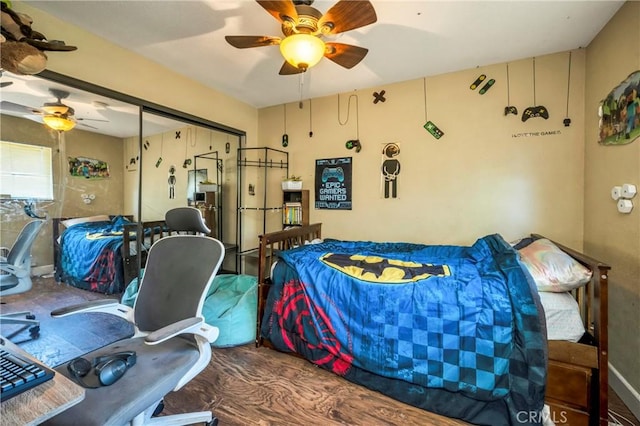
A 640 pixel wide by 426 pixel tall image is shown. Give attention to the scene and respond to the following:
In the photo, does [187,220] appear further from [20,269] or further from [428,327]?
[428,327]

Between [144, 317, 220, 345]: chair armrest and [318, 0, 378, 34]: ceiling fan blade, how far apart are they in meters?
1.80

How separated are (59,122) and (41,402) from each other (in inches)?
92.5

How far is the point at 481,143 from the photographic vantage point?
277 centimetres

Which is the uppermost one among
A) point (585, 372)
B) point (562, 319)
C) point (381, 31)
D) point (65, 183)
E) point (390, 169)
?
point (381, 31)

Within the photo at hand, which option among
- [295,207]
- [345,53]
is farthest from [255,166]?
[345,53]

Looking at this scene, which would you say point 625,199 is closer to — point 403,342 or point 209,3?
point 403,342

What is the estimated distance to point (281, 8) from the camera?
5.06 ft

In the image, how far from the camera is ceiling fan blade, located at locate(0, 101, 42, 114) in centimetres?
190

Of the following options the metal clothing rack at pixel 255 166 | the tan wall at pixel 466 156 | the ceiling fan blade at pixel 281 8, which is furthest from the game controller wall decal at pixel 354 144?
the ceiling fan blade at pixel 281 8

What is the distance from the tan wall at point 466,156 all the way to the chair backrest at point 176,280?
2209mm

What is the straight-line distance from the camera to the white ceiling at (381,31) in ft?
6.37

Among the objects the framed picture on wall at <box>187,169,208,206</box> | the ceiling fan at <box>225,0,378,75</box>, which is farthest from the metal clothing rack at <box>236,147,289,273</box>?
the ceiling fan at <box>225,0,378,75</box>

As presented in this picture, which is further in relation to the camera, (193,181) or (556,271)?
(193,181)

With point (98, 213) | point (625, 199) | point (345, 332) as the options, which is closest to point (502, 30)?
point (625, 199)
